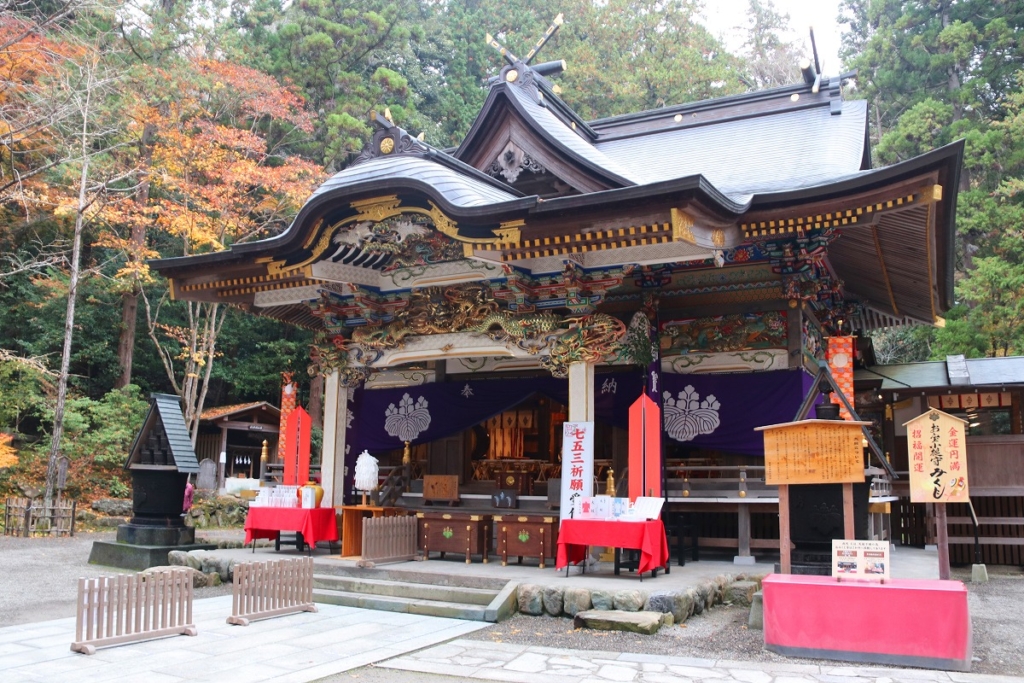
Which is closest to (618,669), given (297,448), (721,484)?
(721,484)

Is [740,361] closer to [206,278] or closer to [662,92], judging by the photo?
[206,278]

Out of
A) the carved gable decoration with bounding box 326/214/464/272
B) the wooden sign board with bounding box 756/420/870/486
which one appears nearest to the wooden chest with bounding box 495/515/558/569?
the wooden sign board with bounding box 756/420/870/486

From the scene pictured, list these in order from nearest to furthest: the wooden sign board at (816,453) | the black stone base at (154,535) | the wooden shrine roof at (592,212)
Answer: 1. the wooden sign board at (816,453)
2. the wooden shrine roof at (592,212)
3. the black stone base at (154,535)

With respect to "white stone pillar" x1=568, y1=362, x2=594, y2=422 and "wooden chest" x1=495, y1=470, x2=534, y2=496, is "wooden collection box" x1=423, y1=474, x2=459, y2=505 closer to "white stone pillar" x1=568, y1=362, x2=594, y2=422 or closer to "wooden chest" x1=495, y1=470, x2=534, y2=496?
"wooden chest" x1=495, y1=470, x2=534, y2=496

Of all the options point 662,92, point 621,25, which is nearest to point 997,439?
point 662,92

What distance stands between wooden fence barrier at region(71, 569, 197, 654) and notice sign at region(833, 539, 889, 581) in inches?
204

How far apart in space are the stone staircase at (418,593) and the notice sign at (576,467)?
115cm

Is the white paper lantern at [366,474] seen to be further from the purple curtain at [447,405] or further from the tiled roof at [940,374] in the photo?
the tiled roof at [940,374]

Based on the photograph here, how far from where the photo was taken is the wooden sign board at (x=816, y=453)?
6477mm

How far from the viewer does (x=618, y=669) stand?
18.6ft

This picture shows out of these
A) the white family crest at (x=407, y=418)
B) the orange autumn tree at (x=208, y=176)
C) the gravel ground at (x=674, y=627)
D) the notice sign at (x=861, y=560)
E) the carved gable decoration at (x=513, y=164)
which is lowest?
the gravel ground at (x=674, y=627)

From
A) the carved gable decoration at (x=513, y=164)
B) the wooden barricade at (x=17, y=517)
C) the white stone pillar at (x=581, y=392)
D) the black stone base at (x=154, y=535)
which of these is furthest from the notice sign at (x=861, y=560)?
the wooden barricade at (x=17, y=517)

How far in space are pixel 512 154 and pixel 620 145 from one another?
11.7 ft

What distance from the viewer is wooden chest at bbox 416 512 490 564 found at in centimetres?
950
